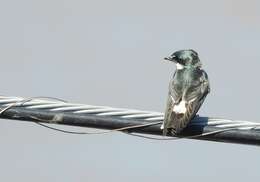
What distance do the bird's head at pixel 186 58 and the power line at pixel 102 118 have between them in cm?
318

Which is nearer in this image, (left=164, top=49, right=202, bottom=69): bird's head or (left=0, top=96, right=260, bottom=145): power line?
(left=0, top=96, right=260, bottom=145): power line

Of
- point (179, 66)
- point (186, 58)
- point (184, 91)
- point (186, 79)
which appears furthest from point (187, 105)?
point (186, 58)

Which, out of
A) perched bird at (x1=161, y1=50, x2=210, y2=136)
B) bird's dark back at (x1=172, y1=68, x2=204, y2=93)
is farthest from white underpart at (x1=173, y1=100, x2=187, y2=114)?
bird's dark back at (x1=172, y1=68, x2=204, y2=93)

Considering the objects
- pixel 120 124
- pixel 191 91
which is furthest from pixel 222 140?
pixel 191 91

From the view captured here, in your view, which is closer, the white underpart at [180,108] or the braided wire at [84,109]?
the braided wire at [84,109]

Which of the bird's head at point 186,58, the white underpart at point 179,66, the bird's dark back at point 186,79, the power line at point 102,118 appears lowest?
the power line at point 102,118

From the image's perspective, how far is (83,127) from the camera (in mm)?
8453

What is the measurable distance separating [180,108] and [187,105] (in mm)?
172

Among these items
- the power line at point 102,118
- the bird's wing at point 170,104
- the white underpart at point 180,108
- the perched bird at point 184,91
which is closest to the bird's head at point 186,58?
the perched bird at point 184,91

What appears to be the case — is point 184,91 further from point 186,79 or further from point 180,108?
point 180,108

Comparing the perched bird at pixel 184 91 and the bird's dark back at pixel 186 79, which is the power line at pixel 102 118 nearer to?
the perched bird at pixel 184 91

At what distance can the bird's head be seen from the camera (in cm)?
1167

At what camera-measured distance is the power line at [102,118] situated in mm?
8297

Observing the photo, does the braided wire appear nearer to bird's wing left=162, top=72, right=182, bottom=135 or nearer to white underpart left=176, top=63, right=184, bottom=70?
bird's wing left=162, top=72, right=182, bottom=135
